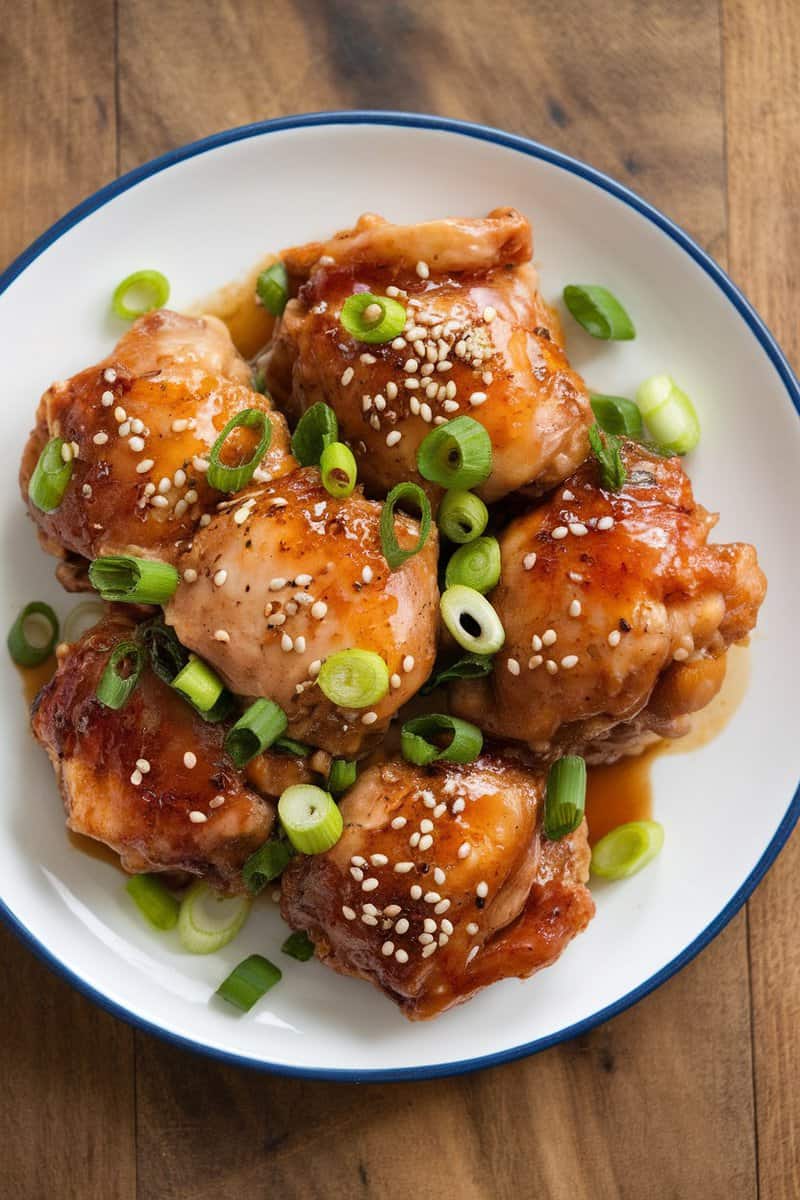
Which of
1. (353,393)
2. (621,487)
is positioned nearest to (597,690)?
(621,487)

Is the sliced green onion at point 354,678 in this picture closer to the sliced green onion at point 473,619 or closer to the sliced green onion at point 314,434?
the sliced green onion at point 473,619

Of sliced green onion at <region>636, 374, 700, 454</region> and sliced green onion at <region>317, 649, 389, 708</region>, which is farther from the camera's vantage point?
sliced green onion at <region>636, 374, 700, 454</region>

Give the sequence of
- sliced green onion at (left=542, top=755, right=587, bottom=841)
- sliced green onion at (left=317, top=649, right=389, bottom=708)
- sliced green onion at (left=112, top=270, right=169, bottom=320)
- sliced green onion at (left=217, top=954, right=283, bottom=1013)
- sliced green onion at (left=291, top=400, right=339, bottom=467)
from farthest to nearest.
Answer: sliced green onion at (left=112, top=270, right=169, bottom=320) < sliced green onion at (left=217, top=954, right=283, bottom=1013) < sliced green onion at (left=542, top=755, right=587, bottom=841) < sliced green onion at (left=291, top=400, right=339, bottom=467) < sliced green onion at (left=317, top=649, right=389, bottom=708)

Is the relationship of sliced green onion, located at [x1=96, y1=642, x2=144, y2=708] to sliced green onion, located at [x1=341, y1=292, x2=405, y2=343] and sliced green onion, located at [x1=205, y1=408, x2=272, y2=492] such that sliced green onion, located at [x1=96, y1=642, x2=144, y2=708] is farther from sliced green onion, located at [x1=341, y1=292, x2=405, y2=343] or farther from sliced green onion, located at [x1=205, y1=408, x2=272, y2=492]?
sliced green onion, located at [x1=341, y1=292, x2=405, y2=343]

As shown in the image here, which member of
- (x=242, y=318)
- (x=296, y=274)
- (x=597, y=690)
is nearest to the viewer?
(x=597, y=690)

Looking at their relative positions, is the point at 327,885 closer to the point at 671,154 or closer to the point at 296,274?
the point at 296,274

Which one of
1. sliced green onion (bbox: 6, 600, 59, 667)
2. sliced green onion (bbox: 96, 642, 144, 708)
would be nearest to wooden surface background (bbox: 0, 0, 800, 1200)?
sliced green onion (bbox: 6, 600, 59, 667)
